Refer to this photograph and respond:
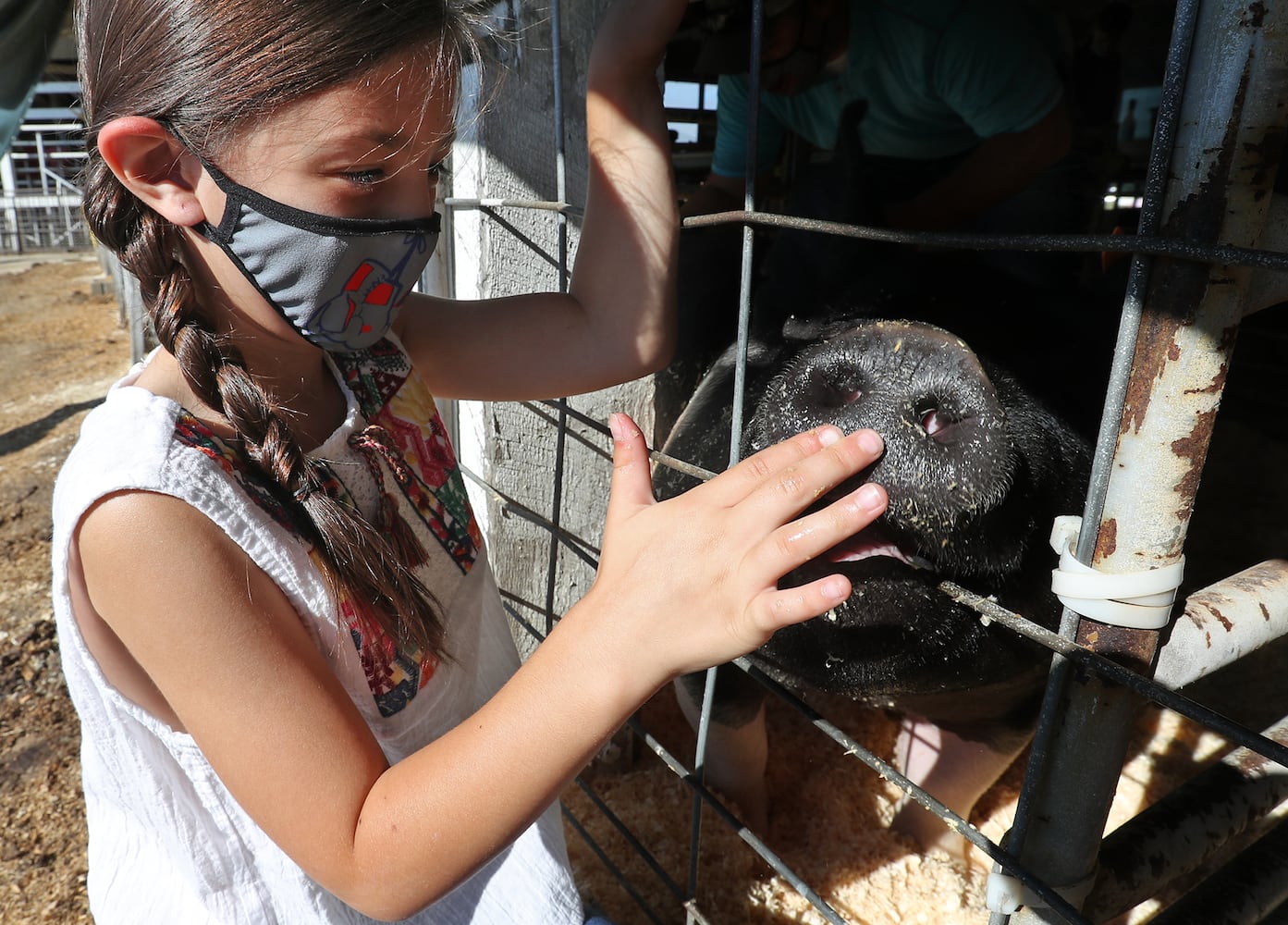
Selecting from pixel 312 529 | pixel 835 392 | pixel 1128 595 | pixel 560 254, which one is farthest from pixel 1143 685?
pixel 560 254

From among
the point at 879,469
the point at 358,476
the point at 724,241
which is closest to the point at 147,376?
the point at 358,476

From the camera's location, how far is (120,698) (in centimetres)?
87

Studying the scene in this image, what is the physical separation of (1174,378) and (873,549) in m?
0.38

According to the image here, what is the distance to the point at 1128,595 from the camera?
2.03ft

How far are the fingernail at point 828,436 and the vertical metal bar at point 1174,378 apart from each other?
0.62ft

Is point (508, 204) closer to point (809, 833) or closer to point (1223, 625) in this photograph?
point (1223, 625)

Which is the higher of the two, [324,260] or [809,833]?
[324,260]

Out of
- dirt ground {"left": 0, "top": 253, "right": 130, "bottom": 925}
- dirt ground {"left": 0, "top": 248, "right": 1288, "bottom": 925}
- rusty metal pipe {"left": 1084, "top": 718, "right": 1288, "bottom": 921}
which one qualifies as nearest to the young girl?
rusty metal pipe {"left": 1084, "top": 718, "right": 1288, "bottom": 921}

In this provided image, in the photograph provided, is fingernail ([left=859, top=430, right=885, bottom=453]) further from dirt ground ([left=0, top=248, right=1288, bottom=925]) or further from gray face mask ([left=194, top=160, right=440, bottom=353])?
dirt ground ([left=0, top=248, right=1288, bottom=925])

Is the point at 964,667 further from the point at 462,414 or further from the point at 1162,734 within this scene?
the point at 1162,734

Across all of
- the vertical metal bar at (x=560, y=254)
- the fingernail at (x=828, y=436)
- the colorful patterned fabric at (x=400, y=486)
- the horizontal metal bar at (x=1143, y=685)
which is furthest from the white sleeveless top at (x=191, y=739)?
the horizontal metal bar at (x=1143, y=685)

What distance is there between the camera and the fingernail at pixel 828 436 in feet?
2.24

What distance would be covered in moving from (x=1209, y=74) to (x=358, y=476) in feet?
2.66

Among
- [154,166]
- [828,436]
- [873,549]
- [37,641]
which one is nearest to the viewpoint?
[828,436]
